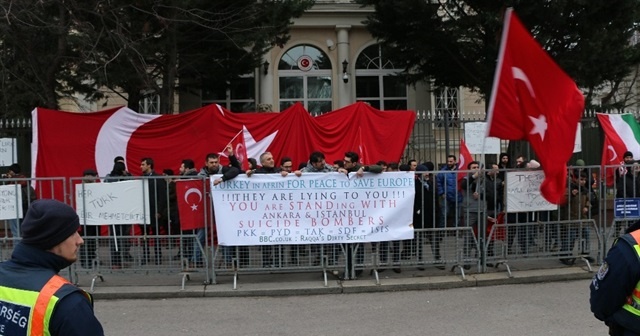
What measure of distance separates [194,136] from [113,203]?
4018 mm

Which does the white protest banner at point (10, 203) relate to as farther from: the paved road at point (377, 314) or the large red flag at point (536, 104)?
the large red flag at point (536, 104)

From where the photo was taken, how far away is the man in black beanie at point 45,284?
7.13 ft

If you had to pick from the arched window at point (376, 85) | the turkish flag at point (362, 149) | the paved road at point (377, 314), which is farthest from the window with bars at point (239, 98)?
the paved road at point (377, 314)

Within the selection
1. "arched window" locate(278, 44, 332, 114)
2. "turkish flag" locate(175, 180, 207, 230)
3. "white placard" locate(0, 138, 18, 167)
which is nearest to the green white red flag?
"turkish flag" locate(175, 180, 207, 230)

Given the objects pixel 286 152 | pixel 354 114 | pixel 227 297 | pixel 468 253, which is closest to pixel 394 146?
pixel 354 114

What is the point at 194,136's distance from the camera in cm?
1240

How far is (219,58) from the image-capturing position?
15555 millimetres

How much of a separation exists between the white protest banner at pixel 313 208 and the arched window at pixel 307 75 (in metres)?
15.5

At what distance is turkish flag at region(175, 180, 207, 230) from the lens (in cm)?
856

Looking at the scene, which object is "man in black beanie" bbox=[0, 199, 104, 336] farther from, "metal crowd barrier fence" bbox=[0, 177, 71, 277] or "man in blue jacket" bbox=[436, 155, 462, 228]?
"man in blue jacket" bbox=[436, 155, 462, 228]

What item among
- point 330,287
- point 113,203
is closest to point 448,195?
point 330,287

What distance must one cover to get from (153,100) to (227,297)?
13.7 meters

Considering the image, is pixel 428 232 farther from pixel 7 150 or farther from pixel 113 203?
pixel 7 150

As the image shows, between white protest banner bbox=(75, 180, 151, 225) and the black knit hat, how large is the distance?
21.0 feet
